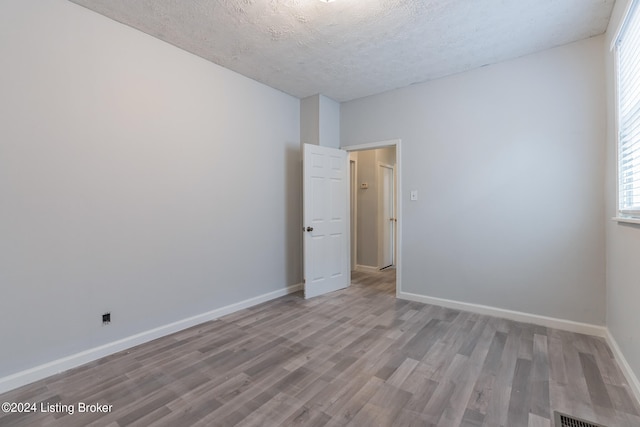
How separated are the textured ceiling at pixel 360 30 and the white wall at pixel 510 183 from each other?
35cm

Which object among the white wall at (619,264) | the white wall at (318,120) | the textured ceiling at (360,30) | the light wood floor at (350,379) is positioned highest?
the textured ceiling at (360,30)

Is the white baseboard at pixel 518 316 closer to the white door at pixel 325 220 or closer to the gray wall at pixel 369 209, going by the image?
the white door at pixel 325 220

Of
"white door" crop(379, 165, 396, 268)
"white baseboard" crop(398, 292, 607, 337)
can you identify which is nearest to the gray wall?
"white door" crop(379, 165, 396, 268)

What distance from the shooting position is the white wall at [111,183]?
83.0 inches

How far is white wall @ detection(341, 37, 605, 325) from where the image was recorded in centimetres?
284

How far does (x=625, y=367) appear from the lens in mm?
2150

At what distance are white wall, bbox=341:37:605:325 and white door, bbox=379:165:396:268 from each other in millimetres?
1918

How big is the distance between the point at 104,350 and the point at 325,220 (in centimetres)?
279

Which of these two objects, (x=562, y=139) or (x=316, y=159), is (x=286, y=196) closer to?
(x=316, y=159)

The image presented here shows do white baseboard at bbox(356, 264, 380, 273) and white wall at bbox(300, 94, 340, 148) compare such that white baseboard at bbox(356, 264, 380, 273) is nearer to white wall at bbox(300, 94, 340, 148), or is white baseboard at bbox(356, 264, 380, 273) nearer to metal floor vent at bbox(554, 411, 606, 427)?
white wall at bbox(300, 94, 340, 148)

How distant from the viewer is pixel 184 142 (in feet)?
10.0

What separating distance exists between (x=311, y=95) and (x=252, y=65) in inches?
44.5

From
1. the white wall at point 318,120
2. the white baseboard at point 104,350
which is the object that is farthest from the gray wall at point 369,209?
the white baseboard at point 104,350

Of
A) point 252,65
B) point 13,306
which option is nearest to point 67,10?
point 252,65
